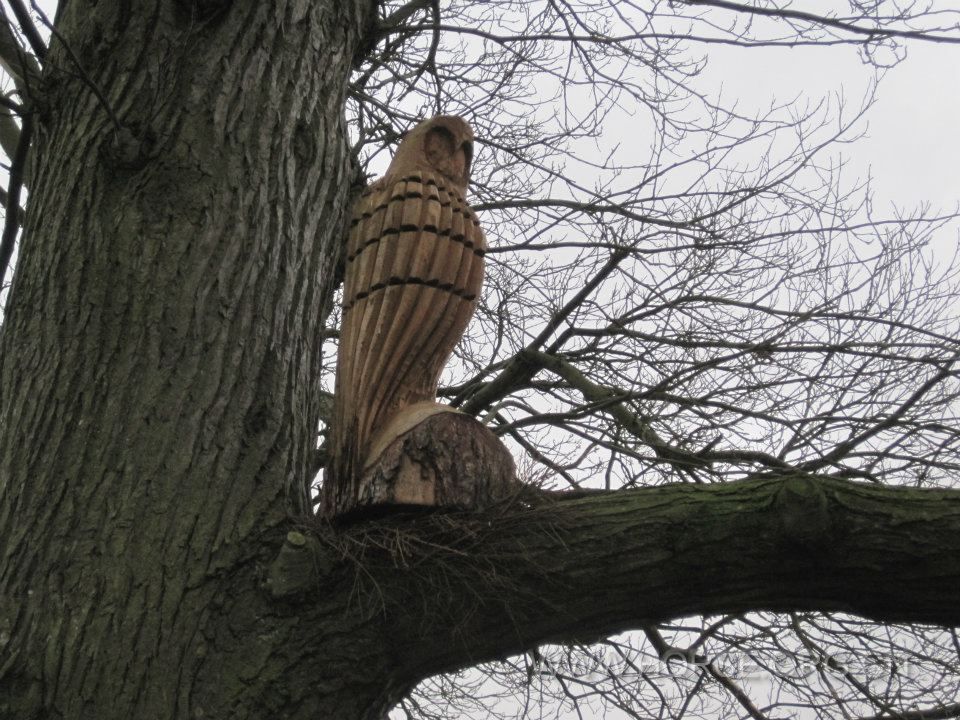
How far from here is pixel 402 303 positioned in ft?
7.88

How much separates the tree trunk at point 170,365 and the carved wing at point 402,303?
0.10 m

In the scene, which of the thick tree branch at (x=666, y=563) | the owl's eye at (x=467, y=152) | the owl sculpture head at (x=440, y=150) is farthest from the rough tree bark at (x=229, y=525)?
the owl's eye at (x=467, y=152)

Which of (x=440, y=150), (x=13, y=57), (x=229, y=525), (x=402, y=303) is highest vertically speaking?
(x=13, y=57)

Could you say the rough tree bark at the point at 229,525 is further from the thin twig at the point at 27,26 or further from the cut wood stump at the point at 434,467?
the thin twig at the point at 27,26

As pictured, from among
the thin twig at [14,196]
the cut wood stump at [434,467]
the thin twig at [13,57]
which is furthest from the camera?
the thin twig at [14,196]

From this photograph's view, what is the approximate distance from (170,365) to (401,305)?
22.0 inches

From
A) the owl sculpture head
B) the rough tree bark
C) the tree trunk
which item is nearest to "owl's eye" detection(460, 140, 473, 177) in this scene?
the owl sculpture head

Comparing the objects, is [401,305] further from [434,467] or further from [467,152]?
[467,152]

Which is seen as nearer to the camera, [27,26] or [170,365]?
[170,365]

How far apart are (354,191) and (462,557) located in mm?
1196

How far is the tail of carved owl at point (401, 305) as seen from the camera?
7.72 feet

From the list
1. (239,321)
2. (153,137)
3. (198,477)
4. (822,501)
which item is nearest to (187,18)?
(153,137)

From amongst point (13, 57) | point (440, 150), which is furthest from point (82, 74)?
point (13, 57)

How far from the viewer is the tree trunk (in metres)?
1.87
